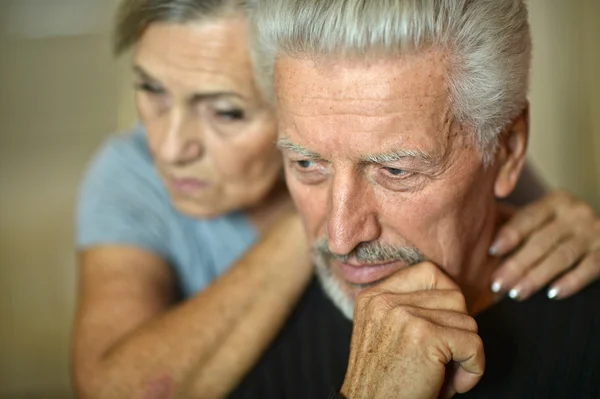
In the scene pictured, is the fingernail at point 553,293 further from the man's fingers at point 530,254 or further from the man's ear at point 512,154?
the man's ear at point 512,154

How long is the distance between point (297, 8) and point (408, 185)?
315 mm

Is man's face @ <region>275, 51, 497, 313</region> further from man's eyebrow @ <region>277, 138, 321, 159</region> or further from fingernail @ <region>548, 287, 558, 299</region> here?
fingernail @ <region>548, 287, 558, 299</region>

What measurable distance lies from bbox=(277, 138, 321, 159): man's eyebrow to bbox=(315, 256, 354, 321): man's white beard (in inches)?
8.2

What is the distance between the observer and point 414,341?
3.51 feet

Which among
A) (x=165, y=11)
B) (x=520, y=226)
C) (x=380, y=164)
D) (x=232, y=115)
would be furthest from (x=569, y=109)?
(x=380, y=164)

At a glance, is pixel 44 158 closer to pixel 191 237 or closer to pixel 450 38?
pixel 191 237

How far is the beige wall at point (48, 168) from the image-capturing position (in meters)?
3.19

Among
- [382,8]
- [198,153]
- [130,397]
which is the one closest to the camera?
[382,8]

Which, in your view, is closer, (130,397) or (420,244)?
(420,244)

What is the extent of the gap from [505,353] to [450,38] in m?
0.53

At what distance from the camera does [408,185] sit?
1174 millimetres

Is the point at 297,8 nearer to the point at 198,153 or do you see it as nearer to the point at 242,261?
the point at 198,153

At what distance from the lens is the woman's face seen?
1489mm

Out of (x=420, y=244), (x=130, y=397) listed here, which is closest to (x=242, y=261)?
(x=130, y=397)
